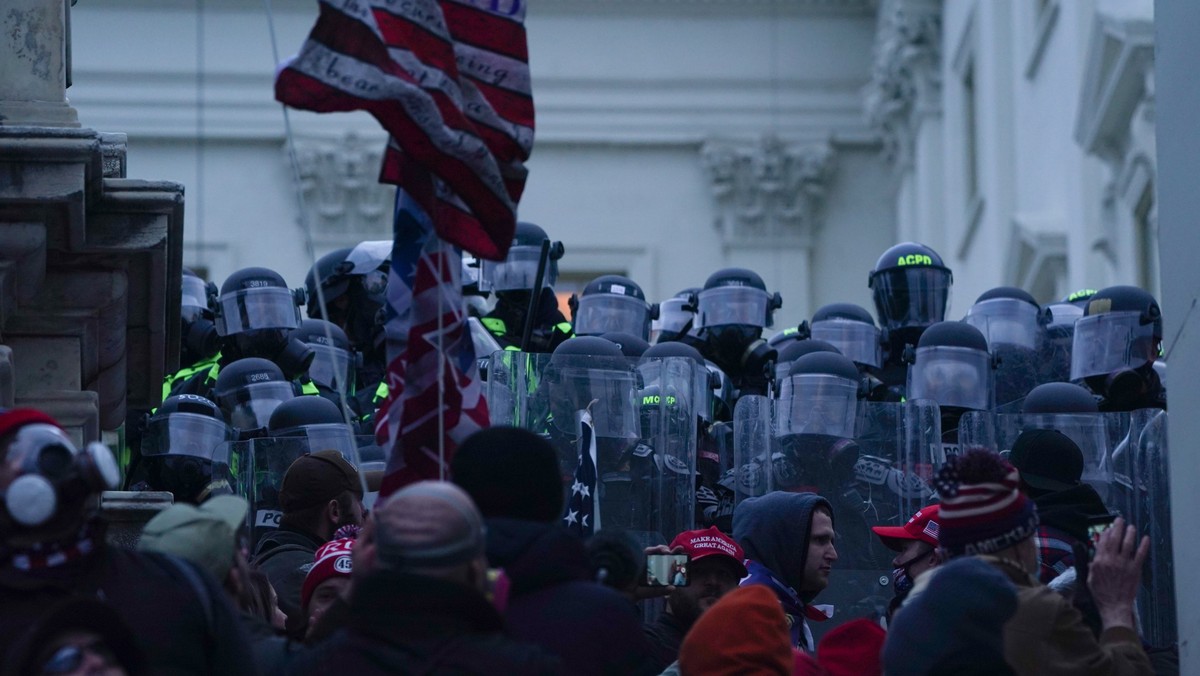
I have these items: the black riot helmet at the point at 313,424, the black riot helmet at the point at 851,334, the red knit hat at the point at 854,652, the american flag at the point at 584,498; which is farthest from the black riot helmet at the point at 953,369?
the red knit hat at the point at 854,652

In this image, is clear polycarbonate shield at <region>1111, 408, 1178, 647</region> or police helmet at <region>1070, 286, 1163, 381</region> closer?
clear polycarbonate shield at <region>1111, 408, 1178, 647</region>

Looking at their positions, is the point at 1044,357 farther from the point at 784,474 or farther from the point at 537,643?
the point at 537,643

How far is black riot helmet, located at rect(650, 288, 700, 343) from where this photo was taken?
12094mm

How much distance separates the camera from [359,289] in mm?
11875

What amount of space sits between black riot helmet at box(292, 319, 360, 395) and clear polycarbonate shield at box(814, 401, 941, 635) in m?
3.39

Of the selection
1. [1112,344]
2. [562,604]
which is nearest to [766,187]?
[1112,344]

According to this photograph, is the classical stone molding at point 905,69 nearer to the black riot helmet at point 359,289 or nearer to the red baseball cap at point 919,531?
the black riot helmet at point 359,289

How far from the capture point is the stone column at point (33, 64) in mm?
6984

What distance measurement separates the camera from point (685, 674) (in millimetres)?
4777

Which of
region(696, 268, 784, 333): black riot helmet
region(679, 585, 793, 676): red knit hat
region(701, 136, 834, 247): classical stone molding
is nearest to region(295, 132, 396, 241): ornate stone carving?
region(701, 136, 834, 247): classical stone molding

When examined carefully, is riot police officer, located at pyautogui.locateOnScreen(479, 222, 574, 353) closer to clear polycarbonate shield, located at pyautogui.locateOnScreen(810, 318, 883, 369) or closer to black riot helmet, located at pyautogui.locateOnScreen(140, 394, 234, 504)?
clear polycarbonate shield, located at pyautogui.locateOnScreen(810, 318, 883, 369)

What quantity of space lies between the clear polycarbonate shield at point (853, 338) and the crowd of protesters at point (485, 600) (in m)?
5.75

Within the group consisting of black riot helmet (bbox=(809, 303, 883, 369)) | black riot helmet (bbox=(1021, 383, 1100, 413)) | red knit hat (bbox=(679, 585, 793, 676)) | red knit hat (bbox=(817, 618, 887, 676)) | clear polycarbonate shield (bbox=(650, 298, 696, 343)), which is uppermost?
clear polycarbonate shield (bbox=(650, 298, 696, 343))

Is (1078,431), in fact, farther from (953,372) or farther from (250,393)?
(250,393)
